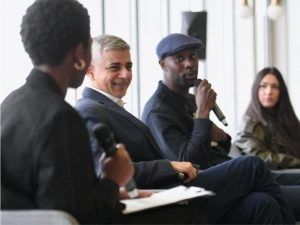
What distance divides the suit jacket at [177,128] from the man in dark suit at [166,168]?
9.6 inches

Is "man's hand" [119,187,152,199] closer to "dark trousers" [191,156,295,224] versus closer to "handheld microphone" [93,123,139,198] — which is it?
"handheld microphone" [93,123,139,198]

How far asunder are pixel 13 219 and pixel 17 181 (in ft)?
0.33

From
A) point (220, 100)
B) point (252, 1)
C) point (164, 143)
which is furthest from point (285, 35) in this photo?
point (164, 143)

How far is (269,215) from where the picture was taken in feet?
7.26

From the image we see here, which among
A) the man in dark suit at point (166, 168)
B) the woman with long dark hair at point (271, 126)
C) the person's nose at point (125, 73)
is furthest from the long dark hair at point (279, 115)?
the person's nose at point (125, 73)

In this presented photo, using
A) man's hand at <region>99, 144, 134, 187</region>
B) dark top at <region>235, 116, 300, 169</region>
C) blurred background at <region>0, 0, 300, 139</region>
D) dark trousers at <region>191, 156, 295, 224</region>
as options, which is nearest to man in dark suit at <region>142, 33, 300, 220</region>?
dark trousers at <region>191, 156, 295, 224</region>

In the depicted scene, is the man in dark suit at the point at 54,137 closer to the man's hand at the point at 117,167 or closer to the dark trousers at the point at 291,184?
the man's hand at the point at 117,167

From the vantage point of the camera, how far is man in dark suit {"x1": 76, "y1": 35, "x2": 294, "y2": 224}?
7.12ft

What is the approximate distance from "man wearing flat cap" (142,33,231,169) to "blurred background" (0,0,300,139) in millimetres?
786

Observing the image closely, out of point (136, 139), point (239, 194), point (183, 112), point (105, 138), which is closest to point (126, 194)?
point (105, 138)

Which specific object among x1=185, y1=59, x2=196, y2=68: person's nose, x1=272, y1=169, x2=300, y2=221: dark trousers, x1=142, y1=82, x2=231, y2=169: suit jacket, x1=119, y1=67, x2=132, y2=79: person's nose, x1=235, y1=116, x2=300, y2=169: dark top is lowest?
x1=272, y1=169, x2=300, y2=221: dark trousers

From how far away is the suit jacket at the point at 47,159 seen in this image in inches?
53.8

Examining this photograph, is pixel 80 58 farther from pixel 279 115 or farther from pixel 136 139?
pixel 279 115

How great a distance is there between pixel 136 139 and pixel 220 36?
2.37m
